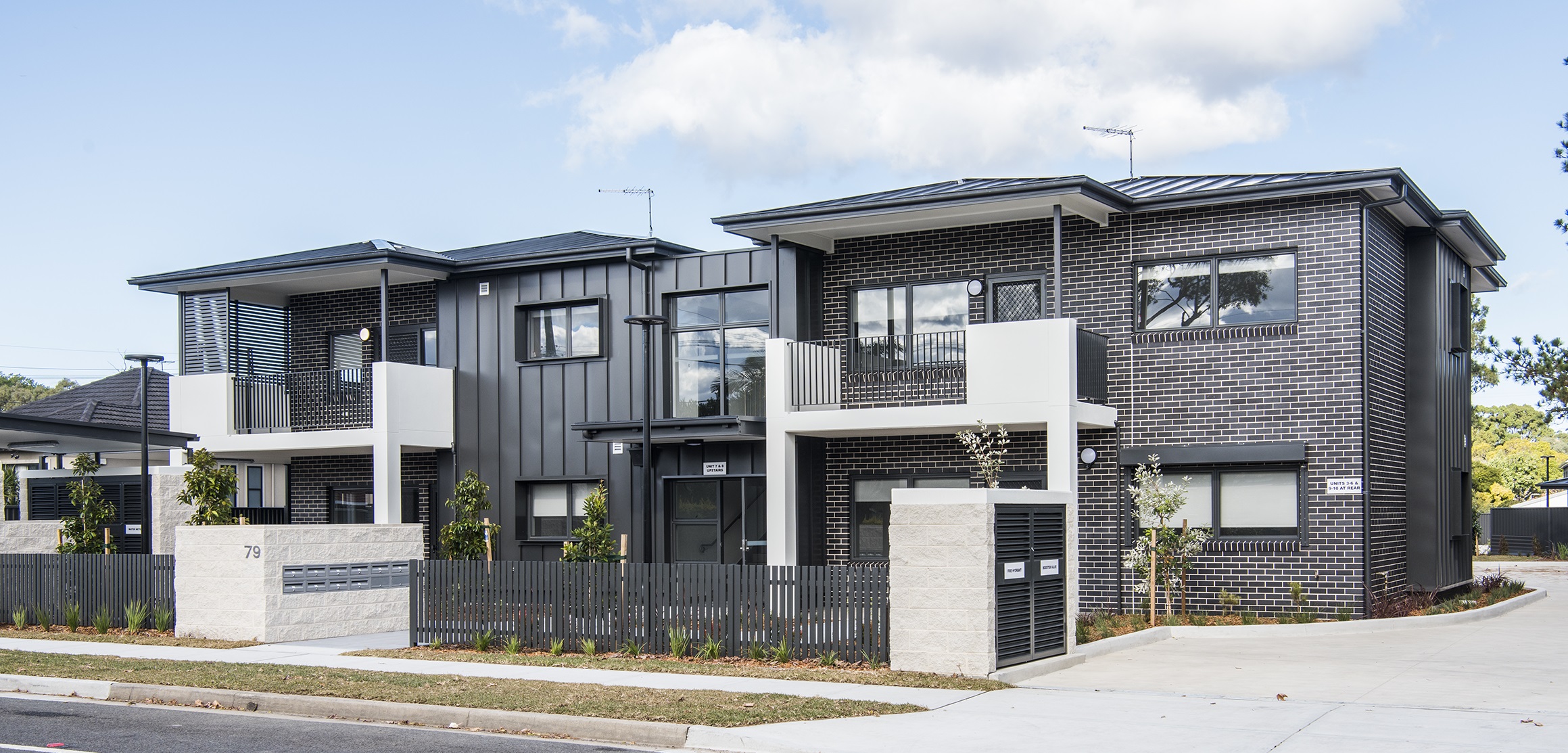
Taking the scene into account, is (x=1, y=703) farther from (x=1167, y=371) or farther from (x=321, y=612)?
(x=1167, y=371)

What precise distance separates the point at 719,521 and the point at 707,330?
10.4 ft

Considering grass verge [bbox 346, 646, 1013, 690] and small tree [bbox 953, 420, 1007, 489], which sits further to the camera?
small tree [bbox 953, 420, 1007, 489]

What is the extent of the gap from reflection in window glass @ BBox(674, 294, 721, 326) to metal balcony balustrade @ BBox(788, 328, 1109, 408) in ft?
6.87

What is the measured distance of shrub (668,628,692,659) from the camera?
1602 cm

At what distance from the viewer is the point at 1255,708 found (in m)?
12.1

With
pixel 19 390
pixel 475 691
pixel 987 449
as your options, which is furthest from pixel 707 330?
pixel 19 390

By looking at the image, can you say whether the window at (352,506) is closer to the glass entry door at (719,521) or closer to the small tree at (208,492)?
the glass entry door at (719,521)

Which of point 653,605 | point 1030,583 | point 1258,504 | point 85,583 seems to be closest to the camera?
point 1030,583

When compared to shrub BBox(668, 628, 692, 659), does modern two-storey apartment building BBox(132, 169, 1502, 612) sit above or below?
above

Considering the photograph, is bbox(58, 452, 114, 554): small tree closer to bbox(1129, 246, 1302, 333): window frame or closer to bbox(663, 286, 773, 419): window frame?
bbox(663, 286, 773, 419): window frame

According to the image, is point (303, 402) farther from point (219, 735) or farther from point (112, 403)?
point (219, 735)

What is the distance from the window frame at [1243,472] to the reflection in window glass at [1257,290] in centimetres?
206

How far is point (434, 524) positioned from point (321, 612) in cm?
710

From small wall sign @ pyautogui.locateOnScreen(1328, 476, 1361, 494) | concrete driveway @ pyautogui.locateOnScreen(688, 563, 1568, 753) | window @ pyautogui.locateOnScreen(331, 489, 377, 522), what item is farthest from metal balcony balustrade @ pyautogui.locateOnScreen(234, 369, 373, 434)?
small wall sign @ pyautogui.locateOnScreen(1328, 476, 1361, 494)
